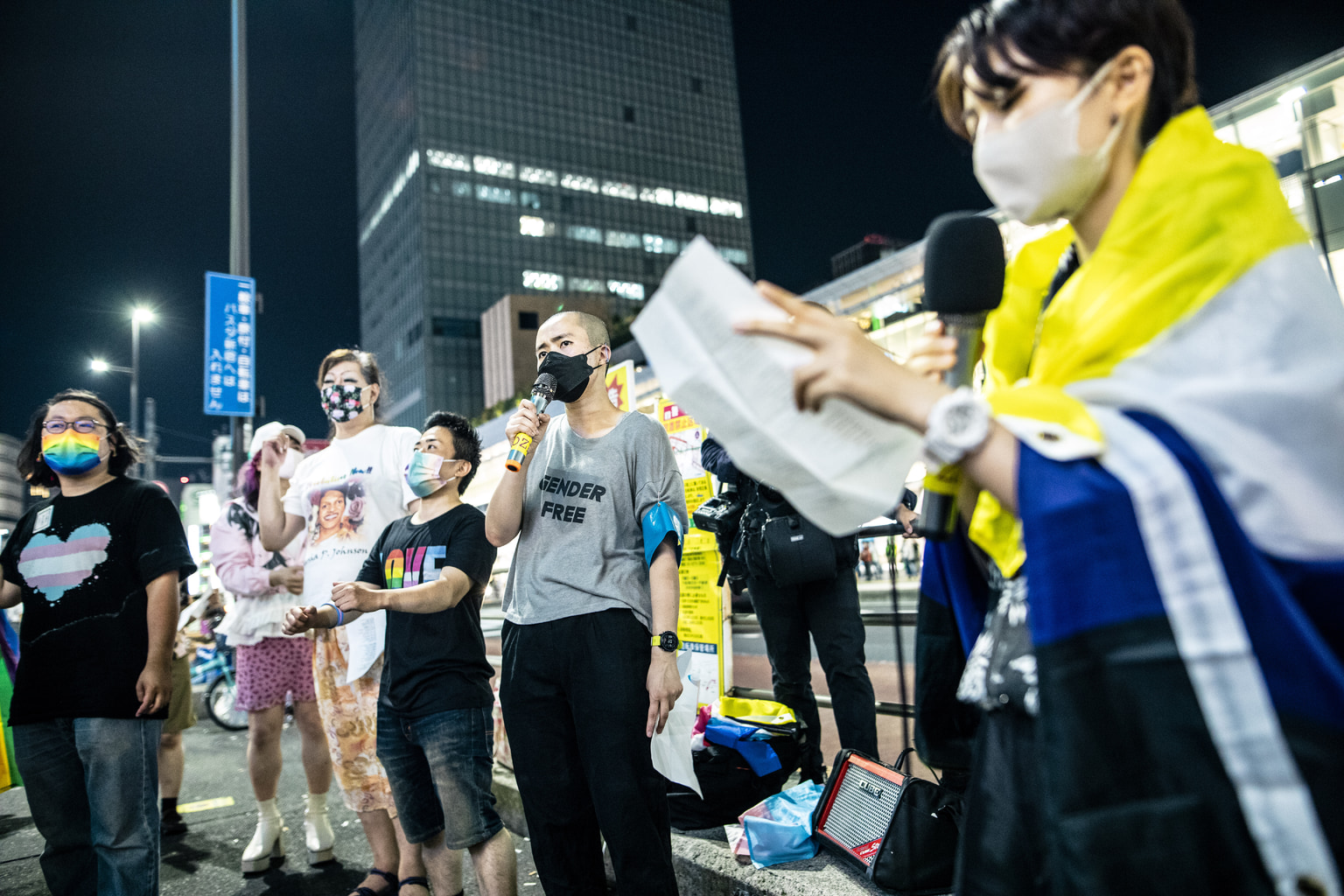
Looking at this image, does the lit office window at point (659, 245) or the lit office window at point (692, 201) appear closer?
the lit office window at point (659, 245)

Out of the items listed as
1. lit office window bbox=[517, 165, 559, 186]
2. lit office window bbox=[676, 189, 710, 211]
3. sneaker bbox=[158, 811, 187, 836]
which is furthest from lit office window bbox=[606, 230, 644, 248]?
sneaker bbox=[158, 811, 187, 836]

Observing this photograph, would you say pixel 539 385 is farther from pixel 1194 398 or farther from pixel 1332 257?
pixel 1332 257

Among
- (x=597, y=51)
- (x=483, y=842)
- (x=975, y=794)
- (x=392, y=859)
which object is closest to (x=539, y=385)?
(x=483, y=842)

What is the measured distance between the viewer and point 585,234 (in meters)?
82.5

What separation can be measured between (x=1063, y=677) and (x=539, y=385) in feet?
6.52

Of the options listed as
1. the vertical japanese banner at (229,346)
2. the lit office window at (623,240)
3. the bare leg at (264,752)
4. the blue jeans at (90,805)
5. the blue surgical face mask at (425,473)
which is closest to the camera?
the blue jeans at (90,805)

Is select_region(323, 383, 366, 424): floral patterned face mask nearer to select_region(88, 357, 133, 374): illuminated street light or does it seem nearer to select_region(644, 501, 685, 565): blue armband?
select_region(644, 501, 685, 565): blue armband

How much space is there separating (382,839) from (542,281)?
3137 inches

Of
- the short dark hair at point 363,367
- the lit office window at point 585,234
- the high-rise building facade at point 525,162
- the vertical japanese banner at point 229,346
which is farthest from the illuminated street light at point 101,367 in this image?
the lit office window at point 585,234

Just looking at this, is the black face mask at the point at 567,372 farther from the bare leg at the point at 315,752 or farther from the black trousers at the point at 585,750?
the bare leg at the point at 315,752

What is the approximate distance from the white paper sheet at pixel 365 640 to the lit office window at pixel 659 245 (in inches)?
3301

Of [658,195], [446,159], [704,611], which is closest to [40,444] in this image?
[704,611]

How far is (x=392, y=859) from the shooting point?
352 centimetres

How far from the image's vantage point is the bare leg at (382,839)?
3.50m
